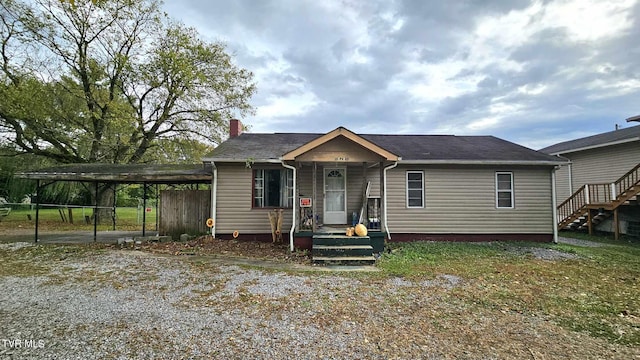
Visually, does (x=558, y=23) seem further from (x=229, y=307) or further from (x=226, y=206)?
Answer: (x=229, y=307)

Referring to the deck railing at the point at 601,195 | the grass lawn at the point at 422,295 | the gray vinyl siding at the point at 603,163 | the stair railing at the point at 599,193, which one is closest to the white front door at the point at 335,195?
the grass lawn at the point at 422,295

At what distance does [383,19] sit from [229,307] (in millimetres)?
Answer: 12105

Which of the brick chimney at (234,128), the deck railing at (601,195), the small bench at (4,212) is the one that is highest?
the brick chimney at (234,128)

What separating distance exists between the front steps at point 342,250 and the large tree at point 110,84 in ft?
40.5

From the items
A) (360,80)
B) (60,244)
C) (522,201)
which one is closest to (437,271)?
(522,201)

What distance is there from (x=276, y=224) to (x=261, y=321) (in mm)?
5887

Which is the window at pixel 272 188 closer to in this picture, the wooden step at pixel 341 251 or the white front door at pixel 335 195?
the white front door at pixel 335 195

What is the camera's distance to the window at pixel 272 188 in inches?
400

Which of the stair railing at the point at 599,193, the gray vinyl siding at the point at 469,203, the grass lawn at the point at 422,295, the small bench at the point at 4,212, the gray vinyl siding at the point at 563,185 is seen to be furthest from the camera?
the small bench at the point at 4,212

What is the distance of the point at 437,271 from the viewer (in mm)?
6727

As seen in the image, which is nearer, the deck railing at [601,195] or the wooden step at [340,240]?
the wooden step at [340,240]

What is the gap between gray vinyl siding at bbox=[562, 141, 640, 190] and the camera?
12.6m

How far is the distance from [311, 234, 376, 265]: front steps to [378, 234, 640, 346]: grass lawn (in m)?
0.54

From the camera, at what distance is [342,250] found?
782 centimetres
